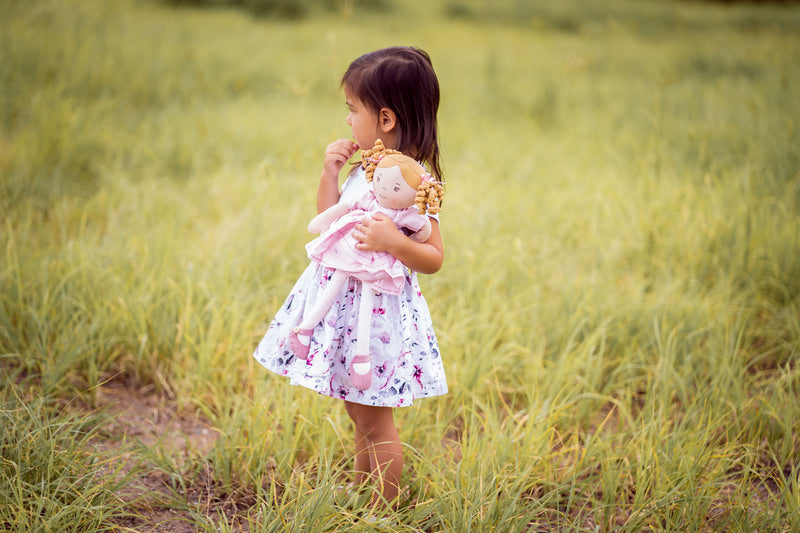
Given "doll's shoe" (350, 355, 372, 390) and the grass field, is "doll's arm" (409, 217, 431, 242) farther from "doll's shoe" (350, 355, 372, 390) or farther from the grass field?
the grass field

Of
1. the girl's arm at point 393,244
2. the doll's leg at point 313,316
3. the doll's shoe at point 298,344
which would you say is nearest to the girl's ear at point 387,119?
the girl's arm at point 393,244

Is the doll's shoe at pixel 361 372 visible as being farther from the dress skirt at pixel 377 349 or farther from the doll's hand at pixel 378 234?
the doll's hand at pixel 378 234

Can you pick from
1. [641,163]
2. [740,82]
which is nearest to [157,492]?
[641,163]

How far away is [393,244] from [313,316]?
0.29 m

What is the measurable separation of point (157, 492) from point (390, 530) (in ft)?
2.31

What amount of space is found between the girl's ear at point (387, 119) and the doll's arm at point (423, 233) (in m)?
0.26

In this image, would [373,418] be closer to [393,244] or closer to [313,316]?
[313,316]

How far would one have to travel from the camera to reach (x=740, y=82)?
7.13 m

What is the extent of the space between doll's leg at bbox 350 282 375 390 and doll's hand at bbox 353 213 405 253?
0.13m

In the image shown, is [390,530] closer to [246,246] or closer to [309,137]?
[246,246]

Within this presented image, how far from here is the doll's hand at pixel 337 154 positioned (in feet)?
5.56

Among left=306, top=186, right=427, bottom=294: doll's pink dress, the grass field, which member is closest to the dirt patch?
the grass field

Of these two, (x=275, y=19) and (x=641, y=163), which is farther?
(x=275, y=19)

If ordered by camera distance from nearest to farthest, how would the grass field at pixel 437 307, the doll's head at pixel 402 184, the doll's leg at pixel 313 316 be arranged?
the doll's head at pixel 402 184 → the doll's leg at pixel 313 316 → the grass field at pixel 437 307
